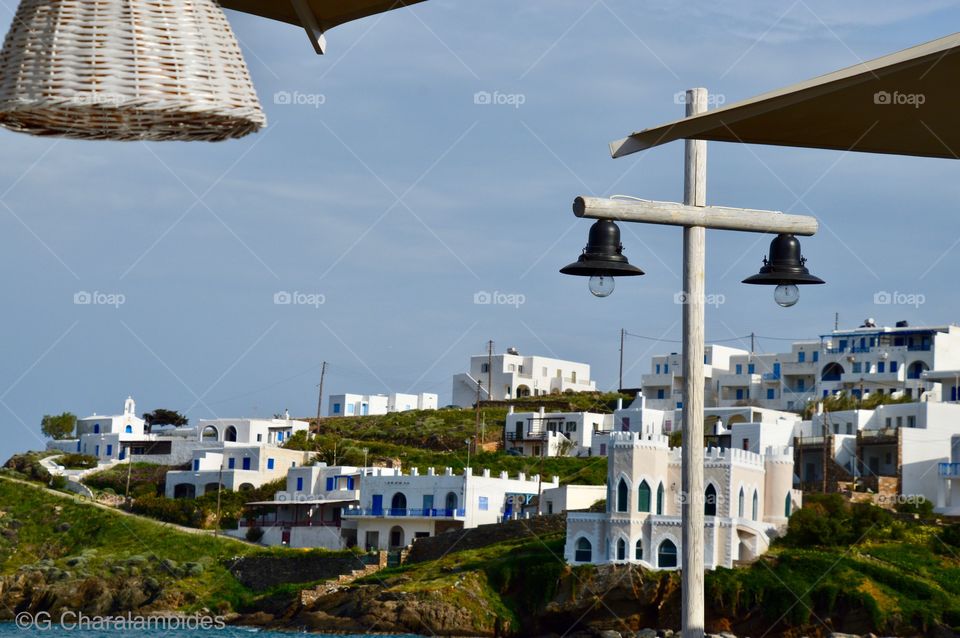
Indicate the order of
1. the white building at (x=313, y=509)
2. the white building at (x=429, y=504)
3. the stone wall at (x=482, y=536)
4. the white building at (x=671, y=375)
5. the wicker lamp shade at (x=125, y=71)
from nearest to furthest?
the wicker lamp shade at (x=125, y=71)
the stone wall at (x=482, y=536)
the white building at (x=429, y=504)
the white building at (x=313, y=509)
the white building at (x=671, y=375)

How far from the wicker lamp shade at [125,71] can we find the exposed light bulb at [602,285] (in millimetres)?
3588

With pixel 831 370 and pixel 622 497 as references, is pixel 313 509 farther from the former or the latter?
pixel 831 370

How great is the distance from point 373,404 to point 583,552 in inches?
1581

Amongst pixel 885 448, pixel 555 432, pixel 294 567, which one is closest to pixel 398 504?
pixel 294 567

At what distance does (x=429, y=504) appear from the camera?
49.1 metres

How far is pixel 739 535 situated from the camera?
4038cm

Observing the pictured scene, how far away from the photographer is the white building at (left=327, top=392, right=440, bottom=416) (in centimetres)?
7962

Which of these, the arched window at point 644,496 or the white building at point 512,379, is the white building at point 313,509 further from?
the white building at point 512,379

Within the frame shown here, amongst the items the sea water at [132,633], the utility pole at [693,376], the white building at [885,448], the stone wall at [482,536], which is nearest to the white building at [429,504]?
the stone wall at [482,536]

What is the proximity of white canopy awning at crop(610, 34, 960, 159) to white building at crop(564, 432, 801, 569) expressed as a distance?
35.9 m

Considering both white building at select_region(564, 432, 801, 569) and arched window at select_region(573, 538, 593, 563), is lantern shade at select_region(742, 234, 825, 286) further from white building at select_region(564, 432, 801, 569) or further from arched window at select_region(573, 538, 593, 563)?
arched window at select_region(573, 538, 593, 563)

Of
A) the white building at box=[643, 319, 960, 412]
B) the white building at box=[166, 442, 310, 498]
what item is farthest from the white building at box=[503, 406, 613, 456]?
the white building at box=[166, 442, 310, 498]

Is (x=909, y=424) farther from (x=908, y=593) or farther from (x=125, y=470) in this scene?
(x=125, y=470)

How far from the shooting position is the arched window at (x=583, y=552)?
40.8 m
